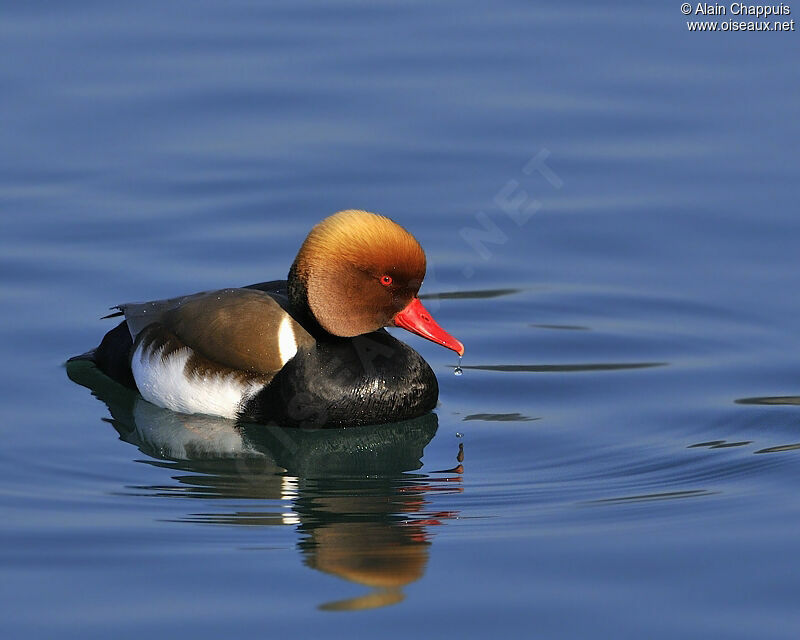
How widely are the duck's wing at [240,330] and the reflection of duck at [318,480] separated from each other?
397 mm

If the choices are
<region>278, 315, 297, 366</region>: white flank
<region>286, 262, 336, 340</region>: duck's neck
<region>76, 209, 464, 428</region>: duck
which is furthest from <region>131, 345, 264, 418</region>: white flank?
<region>286, 262, 336, 340</region>: duck's neck

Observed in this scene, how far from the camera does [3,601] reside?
645 cm

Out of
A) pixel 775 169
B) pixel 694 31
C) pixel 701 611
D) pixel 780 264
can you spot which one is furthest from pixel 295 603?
pixel 694 31

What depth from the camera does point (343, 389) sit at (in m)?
8.63

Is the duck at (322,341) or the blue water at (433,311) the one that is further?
the duck at (322,341)

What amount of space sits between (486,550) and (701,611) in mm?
1038

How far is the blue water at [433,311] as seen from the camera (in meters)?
6.62

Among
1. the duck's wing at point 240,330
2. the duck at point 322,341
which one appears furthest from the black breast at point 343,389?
the duck's wing at point 240,330

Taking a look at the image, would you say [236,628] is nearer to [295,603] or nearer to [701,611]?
[295,603]

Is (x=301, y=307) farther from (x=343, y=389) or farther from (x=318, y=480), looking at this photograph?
(x=318, y=480)

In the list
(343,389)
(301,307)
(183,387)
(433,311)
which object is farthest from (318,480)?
(433,311)

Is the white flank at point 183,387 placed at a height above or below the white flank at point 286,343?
below

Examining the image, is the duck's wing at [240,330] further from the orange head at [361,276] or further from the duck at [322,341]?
the orange head at [361,276]

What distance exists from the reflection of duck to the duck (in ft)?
0.46
